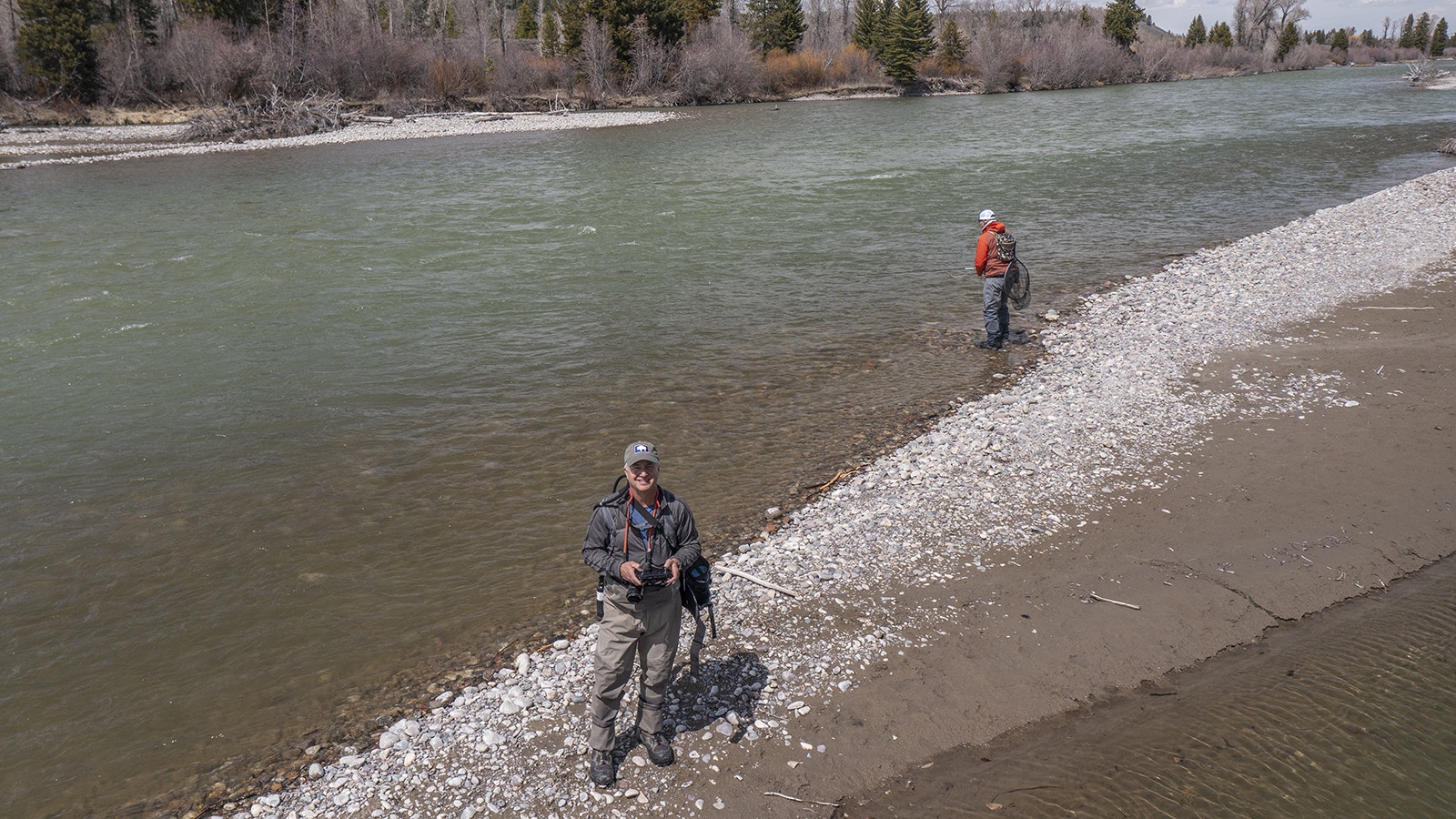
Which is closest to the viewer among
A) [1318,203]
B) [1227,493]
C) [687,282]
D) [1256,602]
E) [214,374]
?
[1256,602]

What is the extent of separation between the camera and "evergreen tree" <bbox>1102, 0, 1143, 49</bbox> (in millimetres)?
100812

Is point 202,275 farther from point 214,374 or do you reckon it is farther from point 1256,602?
point 1256,602

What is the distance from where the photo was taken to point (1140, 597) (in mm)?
7211

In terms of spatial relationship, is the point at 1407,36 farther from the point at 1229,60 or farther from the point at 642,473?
the point at 642,473

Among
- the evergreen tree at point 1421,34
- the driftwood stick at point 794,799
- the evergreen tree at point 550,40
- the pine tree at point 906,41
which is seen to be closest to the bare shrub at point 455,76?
the evergreen tree at point 550,40

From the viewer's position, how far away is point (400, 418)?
12.1 meters

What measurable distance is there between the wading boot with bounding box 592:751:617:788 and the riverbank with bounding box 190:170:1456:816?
8cm

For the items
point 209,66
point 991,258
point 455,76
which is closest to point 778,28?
point 455,76

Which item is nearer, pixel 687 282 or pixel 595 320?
pixel 595 320

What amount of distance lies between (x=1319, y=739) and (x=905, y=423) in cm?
621

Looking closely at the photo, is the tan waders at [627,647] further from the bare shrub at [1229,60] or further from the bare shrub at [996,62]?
the bare shrub at [1229,60]

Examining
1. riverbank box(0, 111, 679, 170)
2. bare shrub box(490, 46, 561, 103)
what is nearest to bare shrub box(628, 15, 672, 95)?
bare shrub box(490, 46, 561, 103)

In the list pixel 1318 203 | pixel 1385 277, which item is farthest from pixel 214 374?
pixel 1318 203

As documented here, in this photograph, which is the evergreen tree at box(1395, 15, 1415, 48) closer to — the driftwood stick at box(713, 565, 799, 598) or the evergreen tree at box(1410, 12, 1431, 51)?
the evergreen tree at box(1410, 12, 1431, 51)
